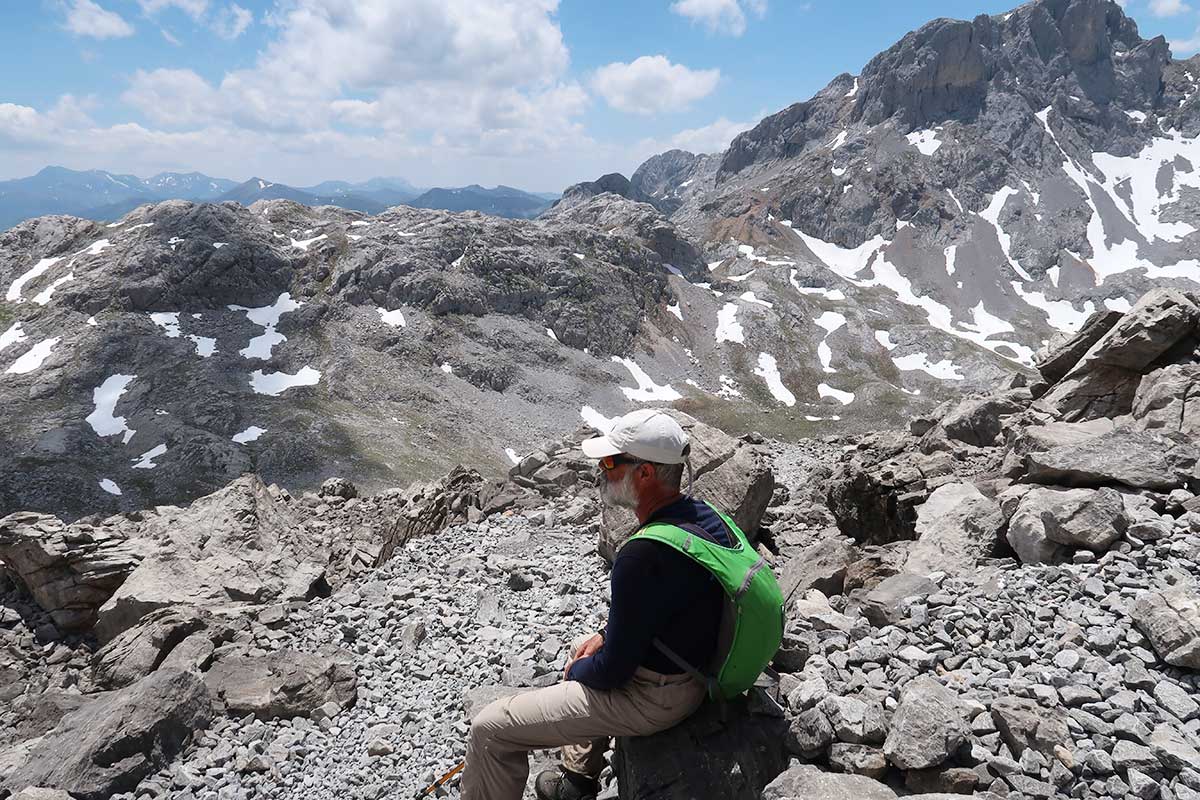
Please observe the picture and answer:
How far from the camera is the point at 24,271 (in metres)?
139

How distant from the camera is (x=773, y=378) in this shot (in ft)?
543

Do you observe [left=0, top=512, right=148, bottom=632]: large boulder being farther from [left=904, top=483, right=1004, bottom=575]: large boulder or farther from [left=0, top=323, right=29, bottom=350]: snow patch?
[left=0, top=323, right=29, bottom=350]: snow patch

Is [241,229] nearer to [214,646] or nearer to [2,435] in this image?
[2,435]

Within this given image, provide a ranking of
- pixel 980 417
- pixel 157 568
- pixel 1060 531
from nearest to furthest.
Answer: pixel 1060 531, pixel 157 568, pixel 980 417

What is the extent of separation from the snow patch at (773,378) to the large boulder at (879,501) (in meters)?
142

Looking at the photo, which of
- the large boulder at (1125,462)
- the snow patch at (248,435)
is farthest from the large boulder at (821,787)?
the snow patch at (248,435)

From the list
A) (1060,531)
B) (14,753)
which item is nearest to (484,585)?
(14,753)

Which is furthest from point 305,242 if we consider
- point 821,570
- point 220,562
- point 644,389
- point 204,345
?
point 821,570

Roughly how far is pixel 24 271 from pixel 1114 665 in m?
185

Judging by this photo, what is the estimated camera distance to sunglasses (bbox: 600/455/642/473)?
6.79 meters

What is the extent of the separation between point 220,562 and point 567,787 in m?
17.9

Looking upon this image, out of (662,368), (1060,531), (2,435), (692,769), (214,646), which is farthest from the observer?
(662,368)

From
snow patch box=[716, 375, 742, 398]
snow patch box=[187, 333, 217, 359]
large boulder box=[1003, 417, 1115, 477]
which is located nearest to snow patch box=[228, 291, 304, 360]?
snow patch box=[187, 333, 217, 359]

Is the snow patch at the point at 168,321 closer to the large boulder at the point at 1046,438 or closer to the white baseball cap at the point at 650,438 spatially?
the large boulder at the point at 1046,438
